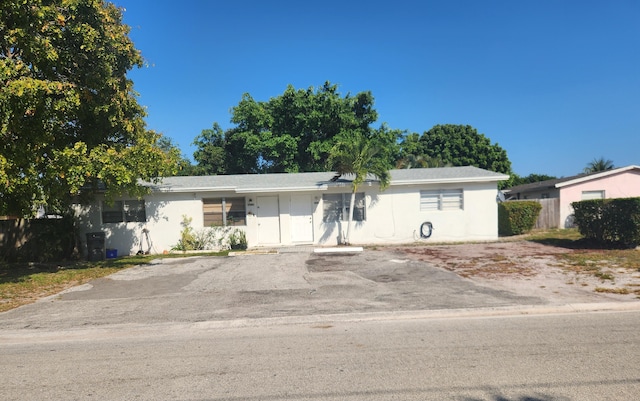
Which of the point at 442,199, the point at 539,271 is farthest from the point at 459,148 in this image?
the point at 539,271

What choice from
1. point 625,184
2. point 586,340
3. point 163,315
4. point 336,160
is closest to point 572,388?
point 586,340

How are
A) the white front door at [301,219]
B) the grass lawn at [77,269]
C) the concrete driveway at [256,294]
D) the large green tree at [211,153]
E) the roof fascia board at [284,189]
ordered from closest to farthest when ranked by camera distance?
the concrete driveway at [256,294], the grass lawn at [77,269], the roof fascia board at [284,189], the white front door at [301,219], the large green tree at [211,153]

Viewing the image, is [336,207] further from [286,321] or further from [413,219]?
[286,321]

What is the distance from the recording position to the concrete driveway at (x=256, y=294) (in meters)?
7.41

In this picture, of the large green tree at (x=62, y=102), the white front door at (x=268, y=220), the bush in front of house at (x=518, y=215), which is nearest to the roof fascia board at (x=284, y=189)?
the white front door at (x=268, y=220)

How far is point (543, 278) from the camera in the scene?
32.7 ft

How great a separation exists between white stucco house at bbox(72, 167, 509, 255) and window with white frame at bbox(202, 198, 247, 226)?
0.04 m

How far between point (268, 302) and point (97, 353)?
131 inches

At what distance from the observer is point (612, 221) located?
579 inches

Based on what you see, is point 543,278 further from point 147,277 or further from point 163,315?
point 147,277

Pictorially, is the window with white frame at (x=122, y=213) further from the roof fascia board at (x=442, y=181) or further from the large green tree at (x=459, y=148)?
the large green tree at (x=459, y=148)

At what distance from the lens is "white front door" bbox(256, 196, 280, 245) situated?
1844 centimetres

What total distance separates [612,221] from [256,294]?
Result: 13.1 m

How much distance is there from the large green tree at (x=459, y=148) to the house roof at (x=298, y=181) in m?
24.6
